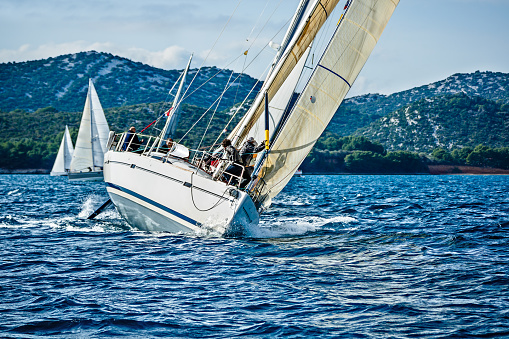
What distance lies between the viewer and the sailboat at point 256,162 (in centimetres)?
1223

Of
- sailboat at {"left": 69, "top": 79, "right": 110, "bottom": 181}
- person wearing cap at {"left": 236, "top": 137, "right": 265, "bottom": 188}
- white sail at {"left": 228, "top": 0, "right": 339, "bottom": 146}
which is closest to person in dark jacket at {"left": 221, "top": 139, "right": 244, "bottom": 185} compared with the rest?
person wearing cap at {"left": 236, "top": 137, "right": 265, "bottom": 188}

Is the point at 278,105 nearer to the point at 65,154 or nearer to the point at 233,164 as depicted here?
the point at 233,164

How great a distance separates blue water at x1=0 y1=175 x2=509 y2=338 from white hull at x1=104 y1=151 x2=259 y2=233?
1.25ft

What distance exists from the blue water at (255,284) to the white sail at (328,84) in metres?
1.84

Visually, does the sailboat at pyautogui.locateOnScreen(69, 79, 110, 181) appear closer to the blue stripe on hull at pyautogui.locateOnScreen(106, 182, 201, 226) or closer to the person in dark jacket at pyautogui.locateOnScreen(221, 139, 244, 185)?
the blue stripe on hull at pyautogui.locateOnScreen(106, 182, 201, 226)

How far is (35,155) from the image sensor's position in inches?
3799

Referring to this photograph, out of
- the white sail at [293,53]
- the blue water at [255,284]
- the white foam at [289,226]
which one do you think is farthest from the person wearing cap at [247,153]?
the blue water at [255,284]

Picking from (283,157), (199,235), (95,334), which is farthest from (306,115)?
(95,334)

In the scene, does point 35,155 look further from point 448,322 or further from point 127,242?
point 448,322

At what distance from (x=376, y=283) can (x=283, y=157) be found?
5.31 metres

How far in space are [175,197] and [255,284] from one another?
4368 millimetres

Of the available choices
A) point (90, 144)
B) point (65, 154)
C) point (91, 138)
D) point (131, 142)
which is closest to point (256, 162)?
point (131, 142)

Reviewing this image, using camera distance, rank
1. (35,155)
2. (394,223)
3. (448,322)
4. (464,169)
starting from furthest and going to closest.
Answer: (464,169), (35,155), (394,223), (448,322)

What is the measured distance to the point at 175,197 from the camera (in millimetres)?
12430
